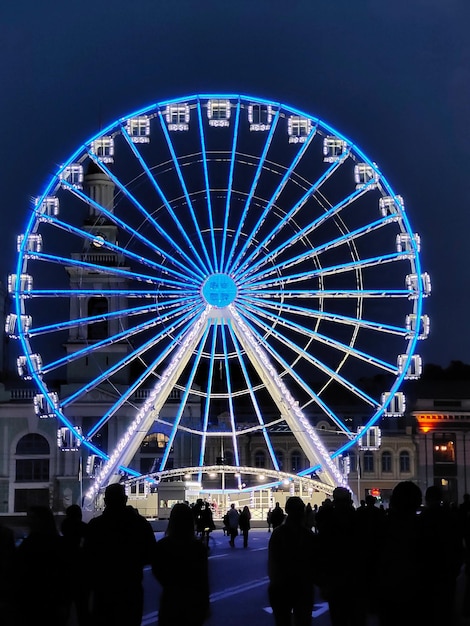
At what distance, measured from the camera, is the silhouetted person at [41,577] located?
9.48 metres

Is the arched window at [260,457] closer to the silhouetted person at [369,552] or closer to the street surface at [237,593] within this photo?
A: the street surface at [237,593]

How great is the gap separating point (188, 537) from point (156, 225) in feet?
117

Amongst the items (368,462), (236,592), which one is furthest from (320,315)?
(368,462)

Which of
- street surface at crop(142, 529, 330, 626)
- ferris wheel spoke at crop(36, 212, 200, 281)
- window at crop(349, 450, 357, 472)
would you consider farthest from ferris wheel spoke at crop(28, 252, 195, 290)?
window at crop(349, 450, 357, 472)

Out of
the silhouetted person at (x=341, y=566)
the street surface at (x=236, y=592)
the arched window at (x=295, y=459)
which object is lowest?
the street surface at (x=236, y=592)

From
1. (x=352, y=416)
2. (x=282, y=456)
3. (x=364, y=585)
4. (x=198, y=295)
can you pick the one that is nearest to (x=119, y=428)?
(x=282, y=456)

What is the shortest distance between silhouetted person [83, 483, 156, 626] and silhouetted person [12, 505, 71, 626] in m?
0.62

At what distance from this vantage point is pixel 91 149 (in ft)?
155

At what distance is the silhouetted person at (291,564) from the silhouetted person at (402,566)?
1.25 meters

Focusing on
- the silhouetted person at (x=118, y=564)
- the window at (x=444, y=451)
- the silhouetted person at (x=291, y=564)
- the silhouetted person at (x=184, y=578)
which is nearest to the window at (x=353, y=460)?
the window at (x=444, y=451)

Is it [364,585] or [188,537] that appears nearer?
[188,537]

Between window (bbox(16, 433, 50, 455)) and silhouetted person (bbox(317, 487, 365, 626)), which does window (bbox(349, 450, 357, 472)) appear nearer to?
window (bbox(16, 433, 50, 455))

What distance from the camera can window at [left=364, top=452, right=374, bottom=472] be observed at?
8706 centimetres

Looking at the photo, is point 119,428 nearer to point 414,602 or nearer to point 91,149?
point 91,149
